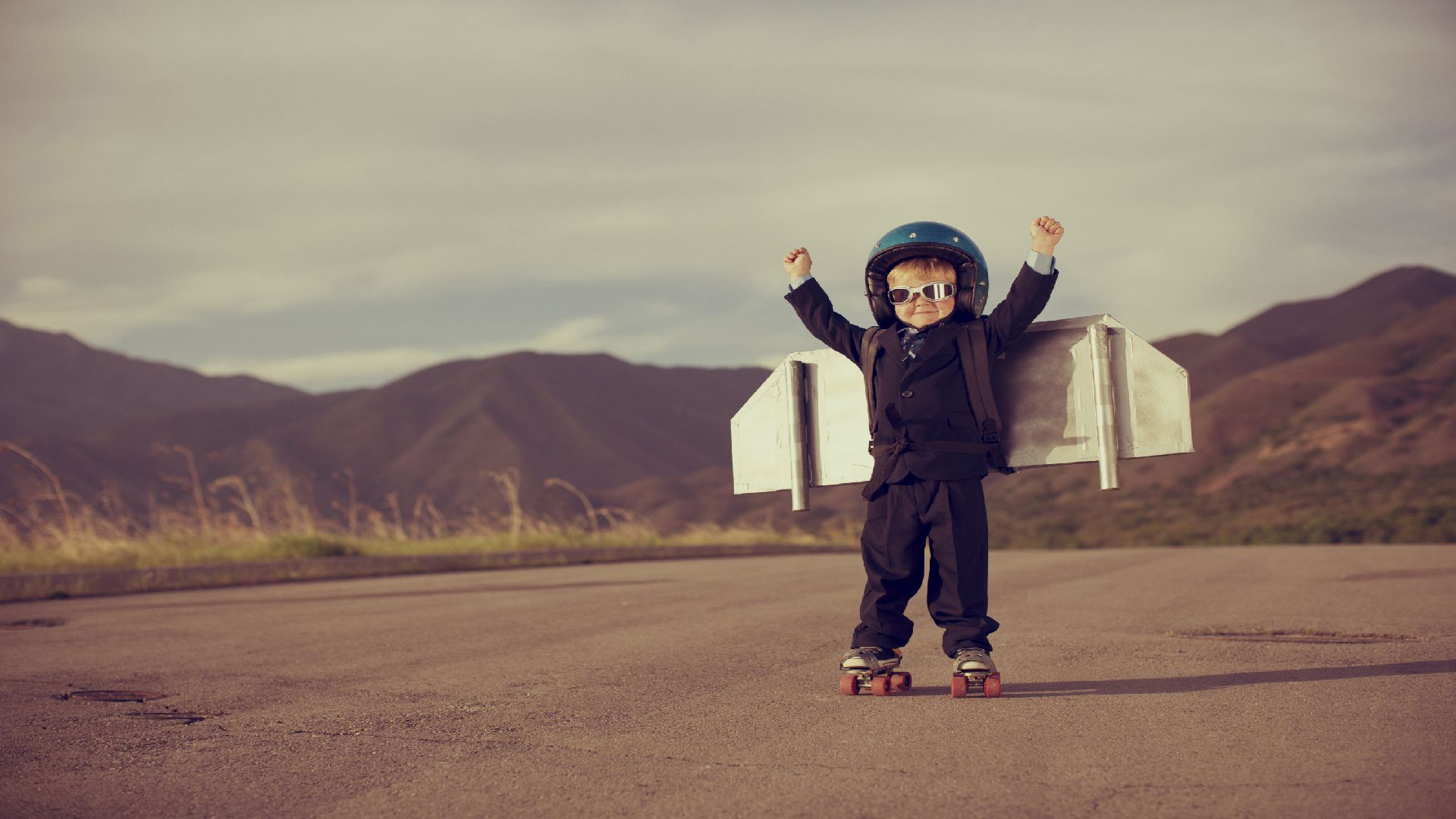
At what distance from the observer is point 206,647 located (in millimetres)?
7504

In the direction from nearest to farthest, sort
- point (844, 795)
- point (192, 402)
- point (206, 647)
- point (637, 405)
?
1. point (844, 795)
2. point (206, 647)
3. point (637, 405)
4. point (192, 402)

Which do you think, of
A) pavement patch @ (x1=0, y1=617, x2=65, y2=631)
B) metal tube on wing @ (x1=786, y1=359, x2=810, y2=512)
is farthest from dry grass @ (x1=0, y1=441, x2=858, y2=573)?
metal tube on wing @ (x1=786, y1=359, x2=810, y2=512)

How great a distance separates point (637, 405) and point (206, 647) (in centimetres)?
13894

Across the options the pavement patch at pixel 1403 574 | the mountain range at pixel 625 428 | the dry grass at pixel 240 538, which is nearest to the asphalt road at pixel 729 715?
the pavement patch at pixel 1403 574

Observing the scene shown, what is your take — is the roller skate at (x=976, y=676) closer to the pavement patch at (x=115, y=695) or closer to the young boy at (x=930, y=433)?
the young boy at (x=930, y=433)

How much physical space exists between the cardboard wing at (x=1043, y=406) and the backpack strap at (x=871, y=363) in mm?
301

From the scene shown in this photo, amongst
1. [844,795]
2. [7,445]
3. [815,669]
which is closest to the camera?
[844,795]

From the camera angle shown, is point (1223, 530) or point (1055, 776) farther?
point (1223, 530)

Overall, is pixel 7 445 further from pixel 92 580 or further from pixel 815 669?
pixel 815 669

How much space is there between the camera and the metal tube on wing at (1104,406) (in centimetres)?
554

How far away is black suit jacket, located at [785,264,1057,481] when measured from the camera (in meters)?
5.34

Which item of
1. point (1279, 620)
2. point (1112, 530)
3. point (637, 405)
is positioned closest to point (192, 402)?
point (637, 405)

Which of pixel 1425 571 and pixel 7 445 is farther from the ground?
pixel 7 445

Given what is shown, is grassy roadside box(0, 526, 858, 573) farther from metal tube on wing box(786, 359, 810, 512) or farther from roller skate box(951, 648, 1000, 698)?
roller skate box(951, 648, 1000, 698)
